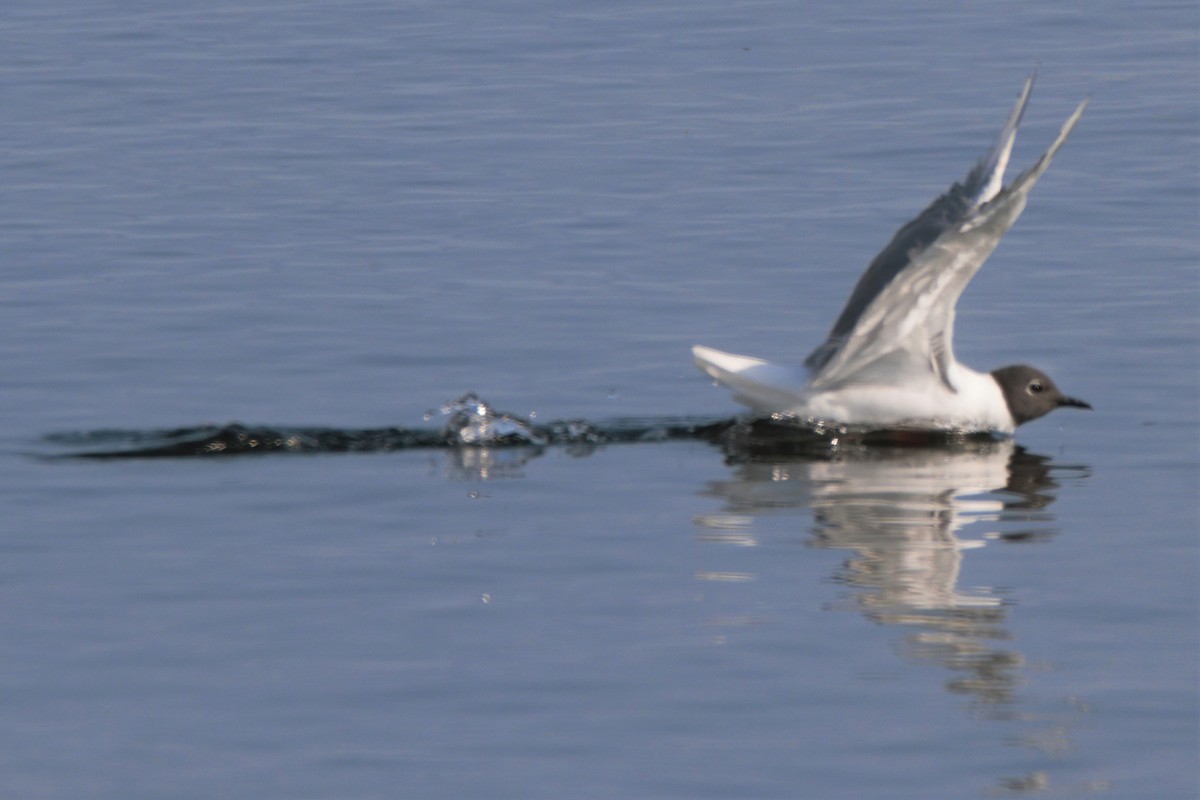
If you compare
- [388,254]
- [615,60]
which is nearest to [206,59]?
[615,60]

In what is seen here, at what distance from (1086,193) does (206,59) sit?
1083 centimetres

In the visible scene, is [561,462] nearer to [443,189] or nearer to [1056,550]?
[1056,550]

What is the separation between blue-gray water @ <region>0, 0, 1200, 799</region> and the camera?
8781 mm

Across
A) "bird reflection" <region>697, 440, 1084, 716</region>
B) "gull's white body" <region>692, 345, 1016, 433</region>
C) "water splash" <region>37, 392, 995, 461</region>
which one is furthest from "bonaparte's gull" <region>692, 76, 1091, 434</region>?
"bird reflection" <region>697, 440, 1084, 716</region>

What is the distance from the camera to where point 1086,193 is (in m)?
19.7

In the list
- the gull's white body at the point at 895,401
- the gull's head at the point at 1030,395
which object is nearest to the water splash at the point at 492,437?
the gull's white body at the point at 895,401

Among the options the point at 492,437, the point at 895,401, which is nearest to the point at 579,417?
the point at 492,437

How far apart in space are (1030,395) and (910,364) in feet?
2.42

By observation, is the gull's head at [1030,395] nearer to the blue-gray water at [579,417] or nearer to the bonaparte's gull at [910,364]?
the bonaparte's gull at [910,364]

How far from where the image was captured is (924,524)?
39.1 ft

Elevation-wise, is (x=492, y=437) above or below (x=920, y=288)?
below

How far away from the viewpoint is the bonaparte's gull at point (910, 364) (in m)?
13.1

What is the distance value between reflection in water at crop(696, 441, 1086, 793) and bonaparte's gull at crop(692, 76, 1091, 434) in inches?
9.5

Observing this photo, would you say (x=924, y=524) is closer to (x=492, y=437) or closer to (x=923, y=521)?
(x=923, y=521)
